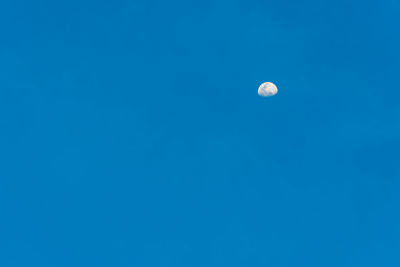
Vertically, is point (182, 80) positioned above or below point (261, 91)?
above

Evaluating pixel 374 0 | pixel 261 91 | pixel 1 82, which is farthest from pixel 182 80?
pixel 374 0

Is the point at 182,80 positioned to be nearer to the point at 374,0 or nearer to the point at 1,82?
the point at 1,82

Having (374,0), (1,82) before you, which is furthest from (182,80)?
(374,0)

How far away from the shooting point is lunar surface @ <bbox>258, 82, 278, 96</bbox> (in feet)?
21.3

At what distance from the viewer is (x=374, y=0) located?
691 centimetres

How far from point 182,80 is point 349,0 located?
13.0 feet

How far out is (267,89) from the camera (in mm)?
6477

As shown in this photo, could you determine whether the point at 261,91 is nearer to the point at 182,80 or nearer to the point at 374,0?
the point at 182,80

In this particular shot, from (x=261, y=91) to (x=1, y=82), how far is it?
209 inches

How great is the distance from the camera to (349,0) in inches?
274

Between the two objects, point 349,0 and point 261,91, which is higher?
point 349,0

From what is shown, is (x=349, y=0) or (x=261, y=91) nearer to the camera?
(x=261, y=91)

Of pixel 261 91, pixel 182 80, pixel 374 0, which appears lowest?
pixel 261 91

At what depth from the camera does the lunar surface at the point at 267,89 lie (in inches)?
255
